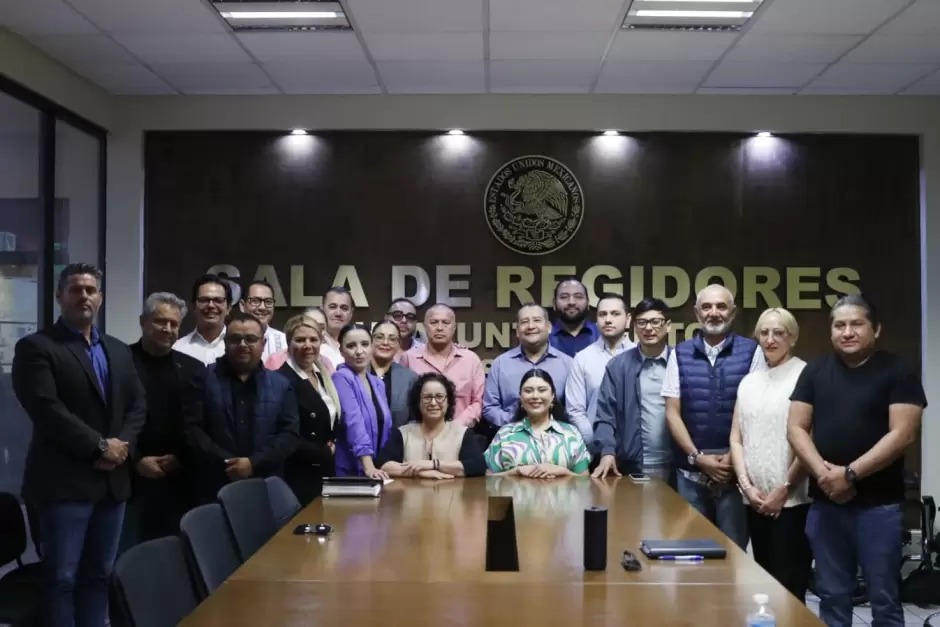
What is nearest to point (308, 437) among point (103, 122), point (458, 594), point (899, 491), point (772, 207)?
point (458, 594)

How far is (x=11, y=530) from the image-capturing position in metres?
4.22

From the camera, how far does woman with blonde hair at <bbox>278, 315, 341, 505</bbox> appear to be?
4754mm

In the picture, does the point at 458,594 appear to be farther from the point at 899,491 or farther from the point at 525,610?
the point at 899,491

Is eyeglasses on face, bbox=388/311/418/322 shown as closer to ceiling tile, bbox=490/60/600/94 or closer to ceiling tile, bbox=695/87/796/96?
ceiling tile, bbox=490/60/600/94

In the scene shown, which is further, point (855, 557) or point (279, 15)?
point (279, 15)

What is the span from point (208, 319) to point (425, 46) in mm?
2161

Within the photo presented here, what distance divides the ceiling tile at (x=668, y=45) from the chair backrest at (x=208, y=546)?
12.4 ft

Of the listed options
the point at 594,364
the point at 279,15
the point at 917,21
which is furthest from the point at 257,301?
the point at 917,21

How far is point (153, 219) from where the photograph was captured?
282 inches

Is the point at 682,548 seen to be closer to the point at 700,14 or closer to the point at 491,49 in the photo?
the point at 700,14

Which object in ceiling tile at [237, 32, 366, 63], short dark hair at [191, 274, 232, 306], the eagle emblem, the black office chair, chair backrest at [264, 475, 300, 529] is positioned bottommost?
the black office chair

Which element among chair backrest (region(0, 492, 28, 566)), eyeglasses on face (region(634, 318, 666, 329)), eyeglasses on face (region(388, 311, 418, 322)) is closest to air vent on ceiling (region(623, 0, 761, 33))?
eyeglasses on face (region(634, 318, 666, 329))

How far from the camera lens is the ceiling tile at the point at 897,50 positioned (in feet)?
18.5

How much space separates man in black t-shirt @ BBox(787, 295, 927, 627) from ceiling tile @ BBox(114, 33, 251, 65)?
395 cm
